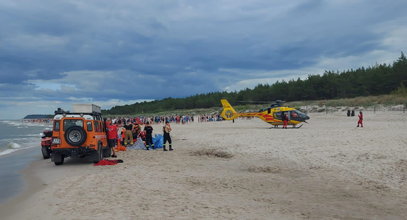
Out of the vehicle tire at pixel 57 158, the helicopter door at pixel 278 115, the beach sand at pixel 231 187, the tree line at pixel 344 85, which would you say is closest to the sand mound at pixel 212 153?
the beach sand at pixel 231 187

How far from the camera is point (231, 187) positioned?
27.8 ft

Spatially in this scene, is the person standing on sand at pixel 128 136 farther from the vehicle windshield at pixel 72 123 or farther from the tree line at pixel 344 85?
the tree line at pixel 344 85

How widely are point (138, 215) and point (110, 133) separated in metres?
9.38

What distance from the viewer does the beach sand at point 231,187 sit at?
6.31 m

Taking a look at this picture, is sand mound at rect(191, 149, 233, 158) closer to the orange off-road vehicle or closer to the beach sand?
the beach sand

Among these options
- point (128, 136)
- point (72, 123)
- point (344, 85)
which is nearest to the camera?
point (72, 123)

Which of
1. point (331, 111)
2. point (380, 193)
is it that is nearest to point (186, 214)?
point (380, 193)

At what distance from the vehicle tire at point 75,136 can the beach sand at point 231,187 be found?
0.93m

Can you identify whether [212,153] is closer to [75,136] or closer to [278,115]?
[75,136]

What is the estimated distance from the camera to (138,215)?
600cm

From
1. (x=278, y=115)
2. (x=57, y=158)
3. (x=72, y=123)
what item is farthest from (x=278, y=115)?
(x=57, y=158)

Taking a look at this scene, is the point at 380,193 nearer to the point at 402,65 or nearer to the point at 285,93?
the point at 402,65

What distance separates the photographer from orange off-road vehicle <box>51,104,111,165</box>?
12180mm

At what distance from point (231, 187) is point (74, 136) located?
22.0 feet
